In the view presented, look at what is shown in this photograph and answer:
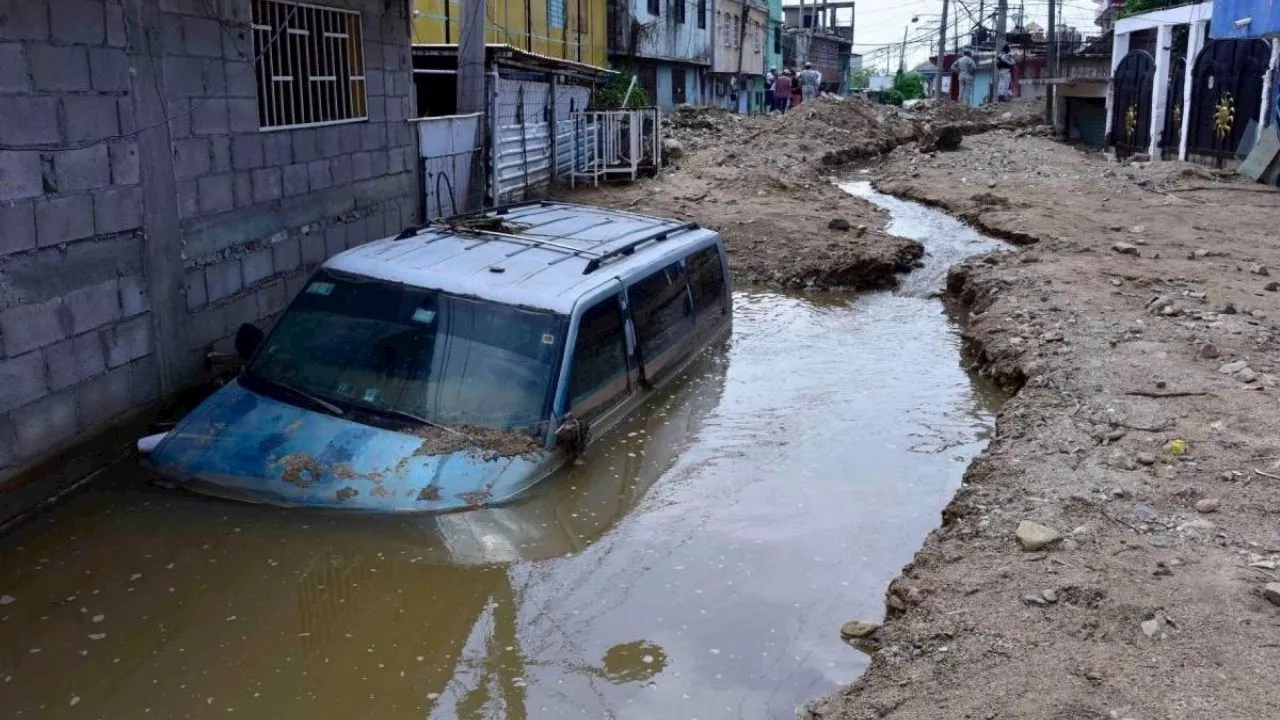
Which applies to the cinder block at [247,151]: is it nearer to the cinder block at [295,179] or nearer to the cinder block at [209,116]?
the cinder block at [209,116]

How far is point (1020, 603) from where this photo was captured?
13.9 feet

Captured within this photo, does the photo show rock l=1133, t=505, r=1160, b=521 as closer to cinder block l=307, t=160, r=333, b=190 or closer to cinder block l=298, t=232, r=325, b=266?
cinder block l=298, t=232, r=325, b=266

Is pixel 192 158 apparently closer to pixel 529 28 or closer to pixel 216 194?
pixel 216 194

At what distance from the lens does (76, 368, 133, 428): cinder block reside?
6000 mm

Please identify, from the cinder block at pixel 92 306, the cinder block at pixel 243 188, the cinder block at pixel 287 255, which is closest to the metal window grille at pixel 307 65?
the cinder block at pixel 243 188

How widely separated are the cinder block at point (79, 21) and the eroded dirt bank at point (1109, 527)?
17.6 feet

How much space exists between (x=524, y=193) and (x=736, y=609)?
11566 millimetres

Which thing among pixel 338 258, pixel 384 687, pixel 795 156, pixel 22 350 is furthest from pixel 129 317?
pixel 795 156

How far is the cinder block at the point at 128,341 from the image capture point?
6.19 m

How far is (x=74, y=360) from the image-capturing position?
5.89m

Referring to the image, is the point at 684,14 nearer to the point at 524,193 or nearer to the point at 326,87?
the point at 524,193

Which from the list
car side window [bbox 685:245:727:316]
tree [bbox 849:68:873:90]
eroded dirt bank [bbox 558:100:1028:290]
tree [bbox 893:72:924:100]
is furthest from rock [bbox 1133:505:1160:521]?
tree [bbox 849:68:873:90]

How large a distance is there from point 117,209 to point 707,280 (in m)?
4.42

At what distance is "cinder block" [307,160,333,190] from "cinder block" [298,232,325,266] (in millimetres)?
413
